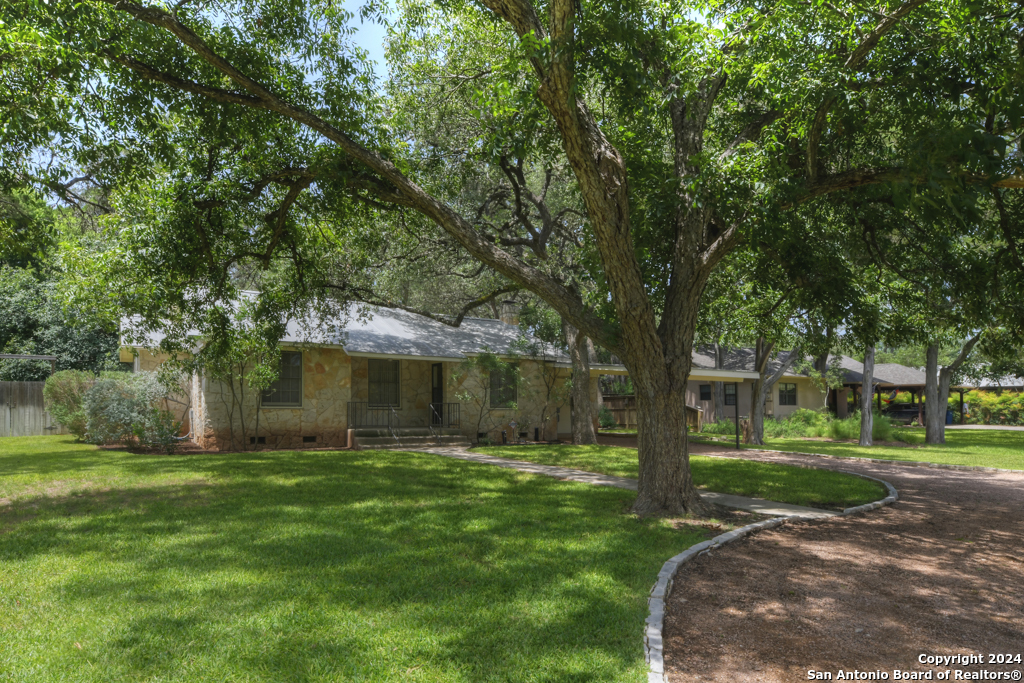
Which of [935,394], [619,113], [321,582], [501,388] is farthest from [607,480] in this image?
[935,394]

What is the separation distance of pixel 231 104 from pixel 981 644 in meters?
10.8

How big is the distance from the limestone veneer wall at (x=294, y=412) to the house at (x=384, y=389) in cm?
3

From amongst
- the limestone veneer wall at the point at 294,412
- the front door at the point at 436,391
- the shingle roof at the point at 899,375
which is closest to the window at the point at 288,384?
the limestone veneer wall at the point at 294,412

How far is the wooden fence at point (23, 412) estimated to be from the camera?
21.2 metres

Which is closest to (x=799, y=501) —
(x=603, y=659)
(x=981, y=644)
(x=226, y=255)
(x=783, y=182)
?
(x=783, y=182)

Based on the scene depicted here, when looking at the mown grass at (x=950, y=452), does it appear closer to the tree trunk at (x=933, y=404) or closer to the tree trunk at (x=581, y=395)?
Answer: the tree trunk at (x=933, y=404)

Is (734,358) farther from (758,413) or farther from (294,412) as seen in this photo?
(294,412)

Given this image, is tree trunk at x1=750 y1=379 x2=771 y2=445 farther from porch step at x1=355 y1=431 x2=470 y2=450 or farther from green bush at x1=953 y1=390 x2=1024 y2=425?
green bush at x1=953 y1=390 x2=1024 y2=425

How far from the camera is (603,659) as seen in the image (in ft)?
12.4

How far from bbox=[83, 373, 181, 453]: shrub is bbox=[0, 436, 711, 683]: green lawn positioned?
18.0 ft

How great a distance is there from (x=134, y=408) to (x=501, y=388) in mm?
9532

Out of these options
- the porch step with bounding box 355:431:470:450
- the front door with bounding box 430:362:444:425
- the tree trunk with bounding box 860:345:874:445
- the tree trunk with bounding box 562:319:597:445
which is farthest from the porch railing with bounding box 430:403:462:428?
the tree trunk with bounding box 860:345:874:445

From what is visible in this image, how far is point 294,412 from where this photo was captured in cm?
1684

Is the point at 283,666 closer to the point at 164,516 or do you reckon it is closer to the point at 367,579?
the point at 367,579
